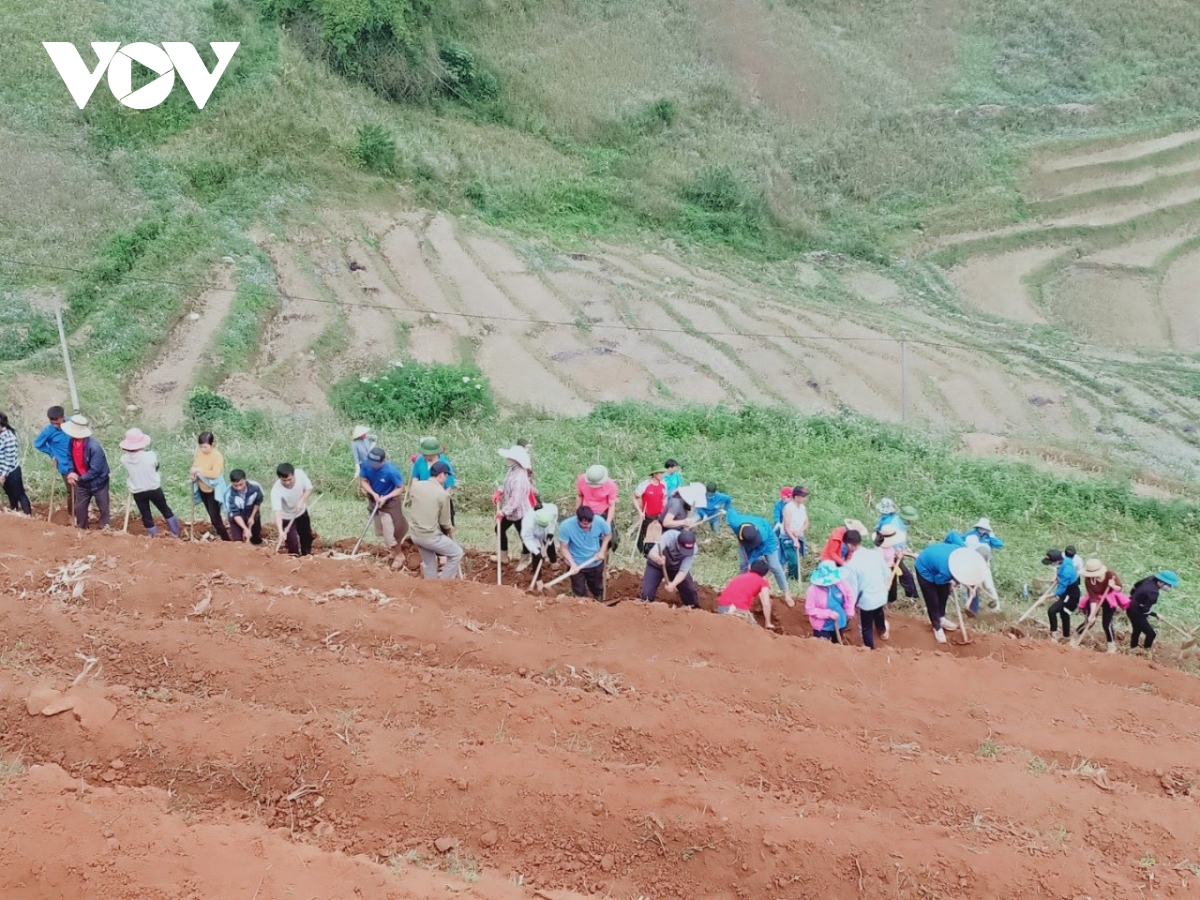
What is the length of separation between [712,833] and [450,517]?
3.91 metres

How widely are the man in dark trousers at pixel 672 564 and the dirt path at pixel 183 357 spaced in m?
9.80

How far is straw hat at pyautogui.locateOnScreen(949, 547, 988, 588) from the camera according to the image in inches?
339

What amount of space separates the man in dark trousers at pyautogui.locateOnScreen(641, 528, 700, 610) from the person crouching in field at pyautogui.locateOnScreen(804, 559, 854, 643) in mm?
1005

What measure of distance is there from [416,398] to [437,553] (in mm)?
8047

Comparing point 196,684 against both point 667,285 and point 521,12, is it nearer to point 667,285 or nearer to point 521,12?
point 667,285

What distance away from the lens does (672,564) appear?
862cm

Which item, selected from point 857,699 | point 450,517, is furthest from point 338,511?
point 857,699

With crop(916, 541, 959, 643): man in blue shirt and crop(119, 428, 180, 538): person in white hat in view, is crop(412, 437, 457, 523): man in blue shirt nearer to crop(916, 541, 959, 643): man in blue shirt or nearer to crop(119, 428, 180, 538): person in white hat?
crop(119, 428, 180, 538): person in white hat

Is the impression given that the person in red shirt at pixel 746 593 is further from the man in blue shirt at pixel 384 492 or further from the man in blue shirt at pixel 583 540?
the man in blue shirt at pixel 384 492

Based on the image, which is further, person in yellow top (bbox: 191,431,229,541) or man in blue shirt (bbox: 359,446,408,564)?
person in yellow top (bbox: 191,431,229,541)

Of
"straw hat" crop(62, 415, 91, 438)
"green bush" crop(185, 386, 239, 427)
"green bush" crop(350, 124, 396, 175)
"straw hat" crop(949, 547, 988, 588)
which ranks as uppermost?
"green bush" crop(350, 124, 396, 175)

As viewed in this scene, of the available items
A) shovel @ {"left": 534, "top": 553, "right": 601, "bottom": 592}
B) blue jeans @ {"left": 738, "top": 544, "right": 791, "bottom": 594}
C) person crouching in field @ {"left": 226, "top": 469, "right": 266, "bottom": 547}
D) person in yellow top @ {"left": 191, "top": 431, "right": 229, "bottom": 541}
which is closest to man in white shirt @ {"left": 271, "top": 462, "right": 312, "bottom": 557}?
person crouching in field @ {"left": 226, "top": 469, "right": 266, "bottom": 547}

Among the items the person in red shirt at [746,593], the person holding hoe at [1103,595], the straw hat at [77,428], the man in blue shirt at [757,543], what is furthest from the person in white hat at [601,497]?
the straw hat at [77,428]
